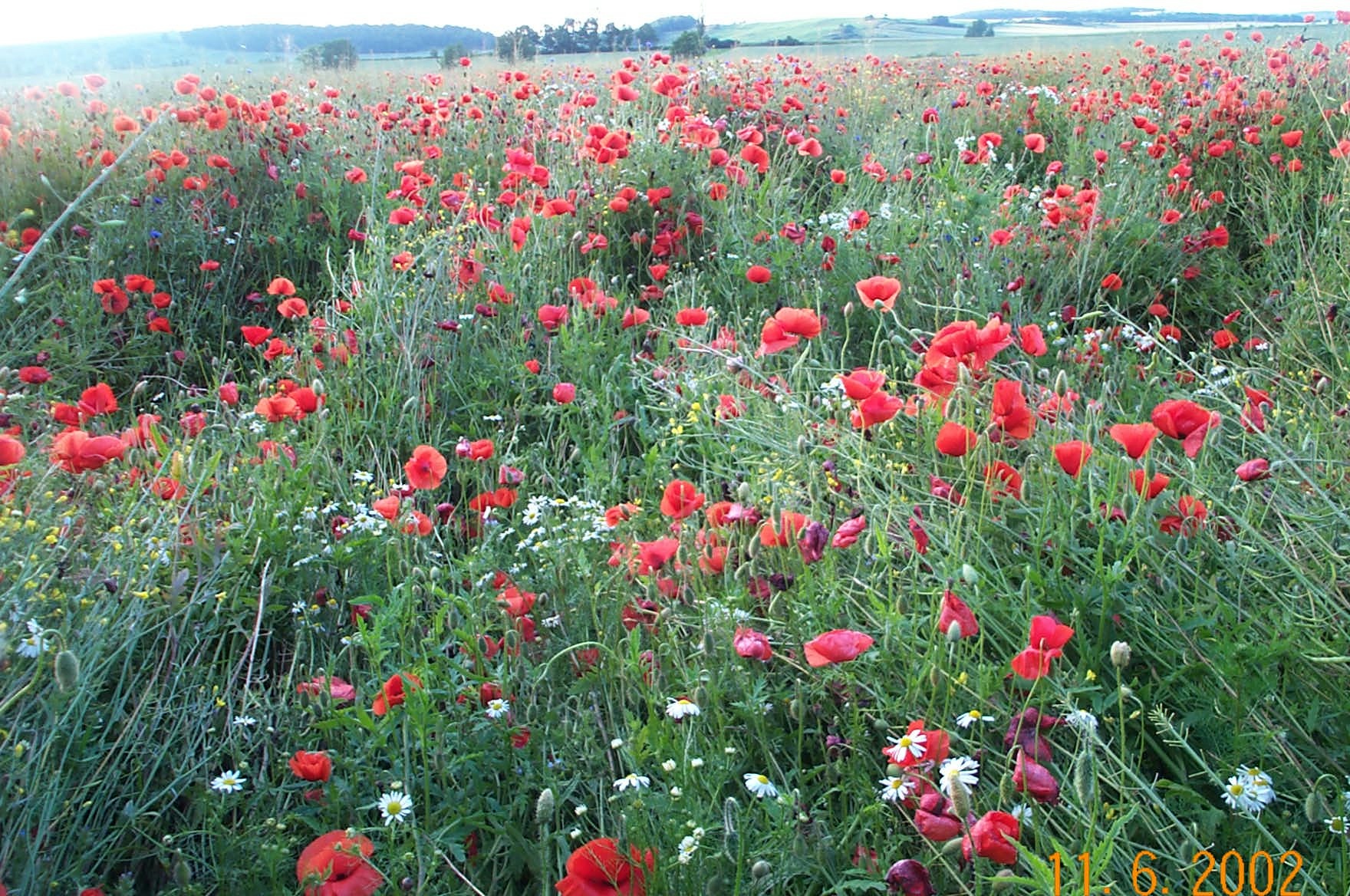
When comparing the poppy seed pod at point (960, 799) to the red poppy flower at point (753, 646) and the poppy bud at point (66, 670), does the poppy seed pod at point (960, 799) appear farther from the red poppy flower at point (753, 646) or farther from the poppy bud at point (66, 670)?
the poppy bud at point (66, 670)

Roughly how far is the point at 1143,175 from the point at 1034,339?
333 cm

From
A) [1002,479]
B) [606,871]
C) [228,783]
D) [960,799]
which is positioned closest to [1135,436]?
[1002,479]

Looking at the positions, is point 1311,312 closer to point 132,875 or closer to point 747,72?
point 132,875

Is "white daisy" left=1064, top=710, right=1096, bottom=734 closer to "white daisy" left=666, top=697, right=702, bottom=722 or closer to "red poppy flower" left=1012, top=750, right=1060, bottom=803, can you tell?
"red poppy flower" left=1012, top=750, right=1060, bottom=803

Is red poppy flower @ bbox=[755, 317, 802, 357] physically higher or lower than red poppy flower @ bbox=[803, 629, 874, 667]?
higher

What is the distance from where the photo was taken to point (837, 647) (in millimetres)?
1557

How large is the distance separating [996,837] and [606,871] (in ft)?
1.73

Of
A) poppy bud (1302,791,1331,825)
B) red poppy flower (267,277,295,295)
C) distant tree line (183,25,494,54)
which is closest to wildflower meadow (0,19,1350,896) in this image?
poppy bud (1302,791,1331,825)

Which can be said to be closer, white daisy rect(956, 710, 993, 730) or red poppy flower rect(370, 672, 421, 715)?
white daisy rect(956, 710, 993, 730)

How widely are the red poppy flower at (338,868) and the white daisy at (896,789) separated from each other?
2.46ft

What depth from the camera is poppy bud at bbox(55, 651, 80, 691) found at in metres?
1.36

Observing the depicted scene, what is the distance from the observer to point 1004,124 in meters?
6.51

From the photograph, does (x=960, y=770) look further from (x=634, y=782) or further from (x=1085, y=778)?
(x=634, y=782)

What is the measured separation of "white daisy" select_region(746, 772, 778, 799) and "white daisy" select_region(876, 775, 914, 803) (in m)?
0.16
